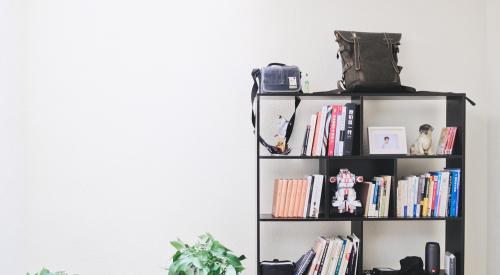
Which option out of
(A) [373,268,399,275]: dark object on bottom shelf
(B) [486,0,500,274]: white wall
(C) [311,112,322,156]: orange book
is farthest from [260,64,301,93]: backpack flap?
(B) [486,0,500,274]: white wall

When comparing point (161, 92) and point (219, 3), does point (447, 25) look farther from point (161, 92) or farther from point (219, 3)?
point (161, 92)

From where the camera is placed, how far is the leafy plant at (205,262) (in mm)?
2547

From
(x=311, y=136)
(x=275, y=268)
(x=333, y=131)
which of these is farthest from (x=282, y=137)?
(x=275, y=268)

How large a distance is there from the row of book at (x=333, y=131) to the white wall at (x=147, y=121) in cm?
28

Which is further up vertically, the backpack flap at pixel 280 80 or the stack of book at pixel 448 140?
the backpack flap at pixel 280 80

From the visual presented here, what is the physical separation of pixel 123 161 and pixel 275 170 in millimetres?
923

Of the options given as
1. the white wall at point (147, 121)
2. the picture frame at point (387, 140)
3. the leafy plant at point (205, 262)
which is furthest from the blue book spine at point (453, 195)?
the leafy plant at point (205, 262)

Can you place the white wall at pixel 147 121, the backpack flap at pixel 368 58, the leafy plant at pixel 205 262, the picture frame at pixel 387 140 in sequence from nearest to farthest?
the leafy plant at pixel 205 262 < the backpack flap at pixel 368 58 < the picture frame at pixel 387 140 < the white wall at pixel 147 121

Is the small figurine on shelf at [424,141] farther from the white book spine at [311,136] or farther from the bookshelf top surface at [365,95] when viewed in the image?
the white book spine at [311,136]

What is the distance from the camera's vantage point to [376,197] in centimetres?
312

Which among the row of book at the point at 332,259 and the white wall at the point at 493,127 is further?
the white wall at the point at 493,127

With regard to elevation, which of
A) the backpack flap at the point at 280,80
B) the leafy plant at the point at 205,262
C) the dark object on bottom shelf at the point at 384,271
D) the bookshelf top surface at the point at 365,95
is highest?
the backpack flap at the point at 280,80

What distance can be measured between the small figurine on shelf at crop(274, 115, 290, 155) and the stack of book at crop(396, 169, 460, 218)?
2.31 ft

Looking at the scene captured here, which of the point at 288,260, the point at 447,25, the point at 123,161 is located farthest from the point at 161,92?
the point at 447,25
